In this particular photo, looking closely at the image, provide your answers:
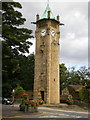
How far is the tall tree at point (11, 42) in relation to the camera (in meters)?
12.3

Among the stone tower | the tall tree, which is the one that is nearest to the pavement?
the tall tree

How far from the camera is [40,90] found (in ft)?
147

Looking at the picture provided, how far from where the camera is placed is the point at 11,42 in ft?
41.4

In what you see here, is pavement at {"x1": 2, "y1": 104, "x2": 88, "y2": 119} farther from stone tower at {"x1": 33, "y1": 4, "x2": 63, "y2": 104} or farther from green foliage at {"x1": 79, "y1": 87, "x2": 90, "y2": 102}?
stone tower at {"x1": 33, "y1": 4, "x2": 63, "y2": 104}

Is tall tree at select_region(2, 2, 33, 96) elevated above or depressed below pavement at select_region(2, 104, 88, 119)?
above

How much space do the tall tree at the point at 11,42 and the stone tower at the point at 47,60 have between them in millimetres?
30239

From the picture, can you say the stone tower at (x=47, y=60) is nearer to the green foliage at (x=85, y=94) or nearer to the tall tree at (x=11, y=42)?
the tall tree at (x=11, y=42)

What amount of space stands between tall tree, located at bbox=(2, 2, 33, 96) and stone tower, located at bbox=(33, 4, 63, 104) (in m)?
30.2

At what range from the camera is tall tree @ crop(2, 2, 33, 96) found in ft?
40.3

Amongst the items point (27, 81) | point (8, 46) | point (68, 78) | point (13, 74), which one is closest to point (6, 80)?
point (13, 74)

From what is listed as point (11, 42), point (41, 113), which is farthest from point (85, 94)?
point (41, 113)

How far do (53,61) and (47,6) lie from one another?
16.2 m

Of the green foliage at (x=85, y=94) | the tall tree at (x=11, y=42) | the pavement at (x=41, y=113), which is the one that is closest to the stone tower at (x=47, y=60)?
the pavement at (x=41, y=113)

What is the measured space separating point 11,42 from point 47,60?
32.9 meters
